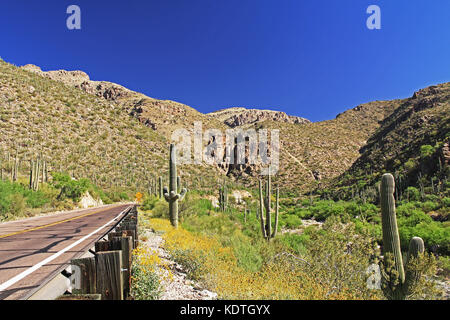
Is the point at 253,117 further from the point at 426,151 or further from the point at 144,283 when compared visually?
the point at 144,283

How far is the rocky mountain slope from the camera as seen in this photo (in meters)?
32.8

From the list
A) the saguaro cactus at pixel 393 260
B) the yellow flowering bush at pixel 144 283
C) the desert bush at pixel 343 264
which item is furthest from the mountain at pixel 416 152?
the yellow flowering bush at pixel 144 283

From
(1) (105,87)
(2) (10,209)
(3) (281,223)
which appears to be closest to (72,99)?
(2) (10,209)

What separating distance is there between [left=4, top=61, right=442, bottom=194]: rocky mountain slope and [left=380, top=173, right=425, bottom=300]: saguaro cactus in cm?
3425

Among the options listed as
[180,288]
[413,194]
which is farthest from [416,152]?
[180,288]

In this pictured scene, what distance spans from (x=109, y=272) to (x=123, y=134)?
47441mm

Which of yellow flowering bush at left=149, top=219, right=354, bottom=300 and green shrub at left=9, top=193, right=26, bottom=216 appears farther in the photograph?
green shrub at left=9, top=193, right=26, bottom=216

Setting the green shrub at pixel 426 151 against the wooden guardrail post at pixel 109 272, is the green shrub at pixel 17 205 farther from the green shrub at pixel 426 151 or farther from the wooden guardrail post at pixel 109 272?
the green shrub at pixel 426 151

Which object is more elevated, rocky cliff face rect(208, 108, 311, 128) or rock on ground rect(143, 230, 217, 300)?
rocky cliff face rect(208, 108, 311, 128)

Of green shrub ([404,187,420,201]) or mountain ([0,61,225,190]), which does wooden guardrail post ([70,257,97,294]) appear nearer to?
mountain ([0,61,225,190])

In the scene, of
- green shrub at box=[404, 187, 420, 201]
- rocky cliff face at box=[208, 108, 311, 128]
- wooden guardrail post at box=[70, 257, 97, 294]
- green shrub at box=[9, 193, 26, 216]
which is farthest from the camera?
rocky cliff face at box=[208, 108, 311, 128]

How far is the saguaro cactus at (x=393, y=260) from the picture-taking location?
487 cm

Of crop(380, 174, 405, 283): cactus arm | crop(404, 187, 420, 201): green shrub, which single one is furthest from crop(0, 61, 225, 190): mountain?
crop(404, 187, 420, 201): green shrub
